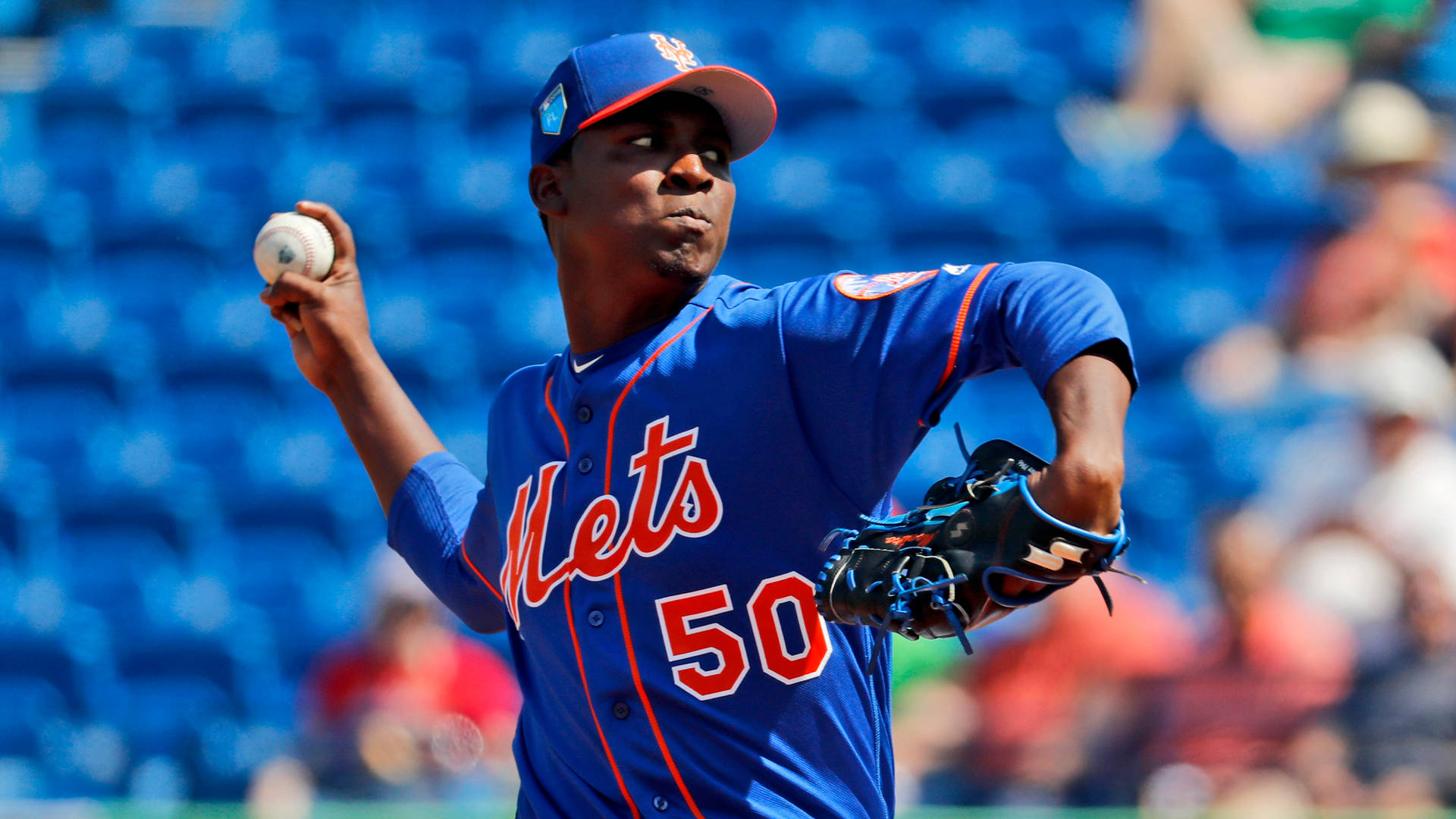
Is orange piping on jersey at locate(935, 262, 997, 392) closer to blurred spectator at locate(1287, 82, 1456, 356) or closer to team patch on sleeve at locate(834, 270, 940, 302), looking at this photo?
team patch on sleeve at locate(834, 270, 940, 302)

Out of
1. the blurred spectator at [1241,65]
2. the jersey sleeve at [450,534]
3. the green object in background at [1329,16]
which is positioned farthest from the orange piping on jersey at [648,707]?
the green object in background at [1329,16]

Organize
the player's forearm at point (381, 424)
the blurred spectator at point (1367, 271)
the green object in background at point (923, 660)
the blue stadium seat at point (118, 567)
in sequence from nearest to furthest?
the player's forearm at point (381, 424)
the green object in background at point (923, 660)
the blurred spectator at point (1367, 271)
the blue stadium seat at point (118, 567)

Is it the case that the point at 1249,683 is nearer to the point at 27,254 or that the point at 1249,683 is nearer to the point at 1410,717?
the point at 1410,717

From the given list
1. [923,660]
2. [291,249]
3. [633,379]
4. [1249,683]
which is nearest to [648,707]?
[633,379]

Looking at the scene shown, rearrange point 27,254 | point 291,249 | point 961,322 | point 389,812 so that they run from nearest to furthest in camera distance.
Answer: point 961,322 → point 291,249 → point 389,812 → point 27,254

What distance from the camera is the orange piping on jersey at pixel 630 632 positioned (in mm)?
1898

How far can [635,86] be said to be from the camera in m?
2.01

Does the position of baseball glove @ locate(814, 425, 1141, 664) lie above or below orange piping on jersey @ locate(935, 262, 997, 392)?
below

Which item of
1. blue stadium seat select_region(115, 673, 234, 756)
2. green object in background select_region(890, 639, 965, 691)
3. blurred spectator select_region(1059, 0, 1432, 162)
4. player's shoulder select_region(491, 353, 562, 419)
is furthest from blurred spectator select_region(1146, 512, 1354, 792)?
blue stadium seat select_region(115, 673, 234, 756)

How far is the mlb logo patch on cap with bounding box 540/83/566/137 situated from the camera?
83.0 inches

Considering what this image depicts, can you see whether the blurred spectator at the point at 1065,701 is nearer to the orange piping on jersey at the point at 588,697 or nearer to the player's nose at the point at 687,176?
the orange piping on jersey at the point at 588,697

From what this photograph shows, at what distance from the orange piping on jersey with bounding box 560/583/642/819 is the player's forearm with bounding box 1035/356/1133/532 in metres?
0.74

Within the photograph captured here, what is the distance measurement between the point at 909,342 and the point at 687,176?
0.47 metres

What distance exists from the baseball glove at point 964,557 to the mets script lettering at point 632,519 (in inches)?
10.4
